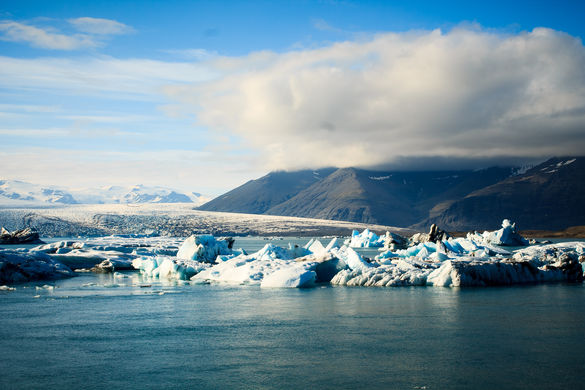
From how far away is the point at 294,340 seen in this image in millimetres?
10688

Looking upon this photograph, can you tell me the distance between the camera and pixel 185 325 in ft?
40.5

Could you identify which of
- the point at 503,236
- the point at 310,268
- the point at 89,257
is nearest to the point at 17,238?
the point at 89,257

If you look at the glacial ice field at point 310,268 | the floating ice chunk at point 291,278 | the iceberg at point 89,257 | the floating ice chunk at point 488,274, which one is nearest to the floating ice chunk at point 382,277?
the glacial ice field at point 310,268

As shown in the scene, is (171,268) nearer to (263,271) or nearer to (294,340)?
(263,271)

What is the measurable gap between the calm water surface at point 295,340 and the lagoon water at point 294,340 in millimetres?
31

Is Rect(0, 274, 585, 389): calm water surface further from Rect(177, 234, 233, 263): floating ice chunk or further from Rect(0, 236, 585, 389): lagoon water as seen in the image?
Rect(177, 234, 233, 263): floating ice chunk

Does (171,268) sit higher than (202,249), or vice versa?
(202,249)

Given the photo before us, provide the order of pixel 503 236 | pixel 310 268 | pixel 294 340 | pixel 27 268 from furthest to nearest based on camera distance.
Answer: pixel 503 236, pixel 27 268, pixel 310 268, pixel 294 340

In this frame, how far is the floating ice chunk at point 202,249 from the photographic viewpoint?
2838 centimetres

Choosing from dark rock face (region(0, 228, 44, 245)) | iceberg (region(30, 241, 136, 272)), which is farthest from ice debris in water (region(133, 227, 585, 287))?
dark rock face (region(0, 228, 44, 245))

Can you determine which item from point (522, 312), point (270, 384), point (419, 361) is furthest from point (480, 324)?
point (270, 384)

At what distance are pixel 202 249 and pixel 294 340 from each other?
18.4m

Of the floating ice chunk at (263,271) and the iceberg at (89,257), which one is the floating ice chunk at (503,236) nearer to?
the iceberg at (89,257)

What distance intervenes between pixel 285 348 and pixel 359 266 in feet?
40.7
